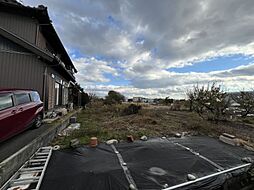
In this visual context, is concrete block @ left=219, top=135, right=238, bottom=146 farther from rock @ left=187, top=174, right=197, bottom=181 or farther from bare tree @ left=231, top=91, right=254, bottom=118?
bare tree @ left=231, top=91, right=254, bottom=118

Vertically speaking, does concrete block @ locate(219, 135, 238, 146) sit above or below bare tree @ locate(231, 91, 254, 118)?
below

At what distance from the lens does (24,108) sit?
4.77m

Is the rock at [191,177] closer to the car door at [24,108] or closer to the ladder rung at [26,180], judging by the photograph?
the ladder rung at [26,180]

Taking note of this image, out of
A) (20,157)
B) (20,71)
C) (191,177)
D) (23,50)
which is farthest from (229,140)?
(23,50)

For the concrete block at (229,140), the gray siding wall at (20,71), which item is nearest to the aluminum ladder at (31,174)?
the gray siding wall at (20,71)

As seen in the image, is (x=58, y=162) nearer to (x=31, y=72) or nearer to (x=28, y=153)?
(x=28, y=153)

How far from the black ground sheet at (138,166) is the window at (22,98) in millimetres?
1741

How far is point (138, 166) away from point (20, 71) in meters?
6.06

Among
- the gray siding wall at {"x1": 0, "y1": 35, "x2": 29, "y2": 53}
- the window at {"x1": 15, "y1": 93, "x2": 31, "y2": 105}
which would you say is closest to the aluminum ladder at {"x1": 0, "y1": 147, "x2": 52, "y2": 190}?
the window at {"x1": 15, "y1": 93, "x2": 31, "y2": 105}

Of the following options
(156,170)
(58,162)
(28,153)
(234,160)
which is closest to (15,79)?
(28,153)

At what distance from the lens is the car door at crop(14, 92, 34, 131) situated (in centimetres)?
452

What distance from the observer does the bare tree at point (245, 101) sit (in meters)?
13.2

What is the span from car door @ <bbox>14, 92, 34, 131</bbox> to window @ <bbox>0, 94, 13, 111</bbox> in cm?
25

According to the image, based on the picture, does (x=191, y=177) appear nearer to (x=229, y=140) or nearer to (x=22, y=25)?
(x=229, y=140)
